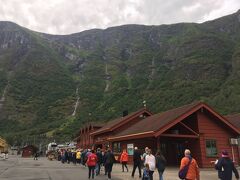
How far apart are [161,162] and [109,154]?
3.94m

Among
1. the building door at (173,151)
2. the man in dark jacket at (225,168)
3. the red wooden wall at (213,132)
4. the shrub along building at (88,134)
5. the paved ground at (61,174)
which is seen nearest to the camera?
the man in dark jacket at (225,168)

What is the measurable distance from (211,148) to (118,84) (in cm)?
12730

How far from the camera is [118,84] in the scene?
154625 millimetres

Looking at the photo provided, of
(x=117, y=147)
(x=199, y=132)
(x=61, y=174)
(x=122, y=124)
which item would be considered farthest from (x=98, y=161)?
(x=122, y=124)

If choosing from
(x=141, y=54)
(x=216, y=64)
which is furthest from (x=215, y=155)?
(x=141, y=54)

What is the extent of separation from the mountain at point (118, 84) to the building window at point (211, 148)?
4976 centimetres

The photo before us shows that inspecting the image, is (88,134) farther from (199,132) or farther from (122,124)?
(199,132)

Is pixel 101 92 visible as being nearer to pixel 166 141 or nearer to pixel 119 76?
Answer: pixel 119 76

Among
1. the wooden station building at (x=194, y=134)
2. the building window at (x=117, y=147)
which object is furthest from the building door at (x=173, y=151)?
the building window at (x=117, y=147)

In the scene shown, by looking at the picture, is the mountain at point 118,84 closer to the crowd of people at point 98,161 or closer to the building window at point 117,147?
the building window at point 117,147

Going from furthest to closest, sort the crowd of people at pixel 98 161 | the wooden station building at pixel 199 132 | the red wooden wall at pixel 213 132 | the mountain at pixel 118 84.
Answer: the mountain at pixel 118 84 → the red wooden wall at pixel 213 132 → the wooden station building at pixel 199 132 → the crowd of people at pixel 98 161

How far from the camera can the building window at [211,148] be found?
27484 mm

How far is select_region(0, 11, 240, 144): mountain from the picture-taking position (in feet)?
360

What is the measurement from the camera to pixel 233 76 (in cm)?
10988
